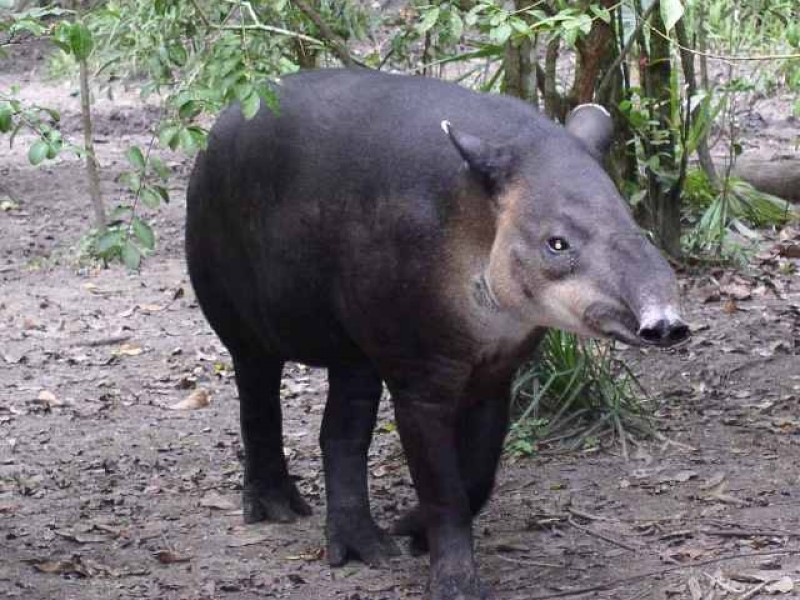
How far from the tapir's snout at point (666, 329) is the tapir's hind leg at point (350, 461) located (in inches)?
66.5

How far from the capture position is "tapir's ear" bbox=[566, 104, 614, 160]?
16.1 feet

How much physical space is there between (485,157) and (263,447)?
194cm

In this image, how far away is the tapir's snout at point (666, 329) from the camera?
13.2 feet

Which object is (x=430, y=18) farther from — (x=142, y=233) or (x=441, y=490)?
(x=441, y=490)

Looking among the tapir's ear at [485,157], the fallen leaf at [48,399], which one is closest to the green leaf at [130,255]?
the tapir's ear at [485,157]

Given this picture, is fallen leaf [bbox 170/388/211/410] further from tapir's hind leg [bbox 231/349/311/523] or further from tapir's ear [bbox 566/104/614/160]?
tapir's ear [bbox 566/104/614/160]

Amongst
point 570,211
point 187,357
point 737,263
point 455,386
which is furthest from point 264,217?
point 737,263

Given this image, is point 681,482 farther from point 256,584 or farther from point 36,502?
point 36,502

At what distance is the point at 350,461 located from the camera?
5.62 meters

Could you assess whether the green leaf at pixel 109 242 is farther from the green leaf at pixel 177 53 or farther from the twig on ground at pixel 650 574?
the twig on ground at pixel 650 574

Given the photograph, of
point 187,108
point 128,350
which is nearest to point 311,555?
point 187,108

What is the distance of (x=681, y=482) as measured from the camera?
6105 millimetres

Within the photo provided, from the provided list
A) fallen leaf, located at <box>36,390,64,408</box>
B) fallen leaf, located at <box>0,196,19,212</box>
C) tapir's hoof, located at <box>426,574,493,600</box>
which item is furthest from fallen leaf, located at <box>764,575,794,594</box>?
fallen leaf, located at <box>0,196,19,212</box>

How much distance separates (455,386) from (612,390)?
6.39 feet
